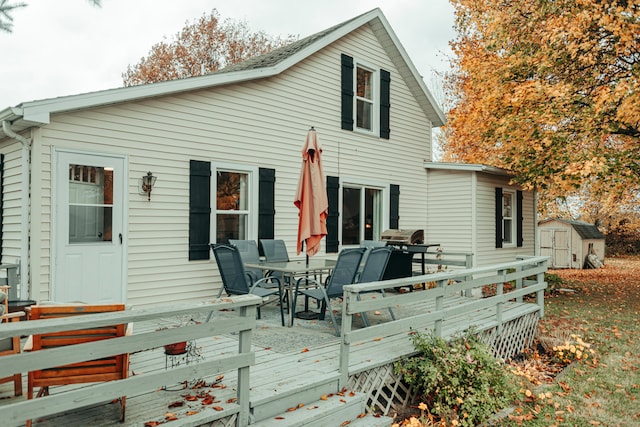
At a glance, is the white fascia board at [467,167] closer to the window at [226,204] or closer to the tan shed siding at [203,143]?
the tan shed siding at [203,143]

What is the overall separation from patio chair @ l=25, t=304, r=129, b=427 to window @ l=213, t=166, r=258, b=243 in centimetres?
465

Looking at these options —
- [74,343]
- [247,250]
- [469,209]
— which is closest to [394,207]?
[469,209]

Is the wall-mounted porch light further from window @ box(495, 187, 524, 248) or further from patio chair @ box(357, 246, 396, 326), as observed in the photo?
window @ box(495, 187, 524, 248)

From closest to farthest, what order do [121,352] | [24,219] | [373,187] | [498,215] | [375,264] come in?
[121,352] → [375,264] → [24,219] → [373,187] → [498,215]

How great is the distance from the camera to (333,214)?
963cm

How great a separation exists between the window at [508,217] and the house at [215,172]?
2.48ft

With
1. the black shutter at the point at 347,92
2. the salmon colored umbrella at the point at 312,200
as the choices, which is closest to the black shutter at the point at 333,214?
the black shutter at the point at 347,92

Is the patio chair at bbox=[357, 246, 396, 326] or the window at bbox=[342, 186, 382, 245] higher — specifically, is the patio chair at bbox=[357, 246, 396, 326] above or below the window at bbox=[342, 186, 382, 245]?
below

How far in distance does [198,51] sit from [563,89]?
18317 mm

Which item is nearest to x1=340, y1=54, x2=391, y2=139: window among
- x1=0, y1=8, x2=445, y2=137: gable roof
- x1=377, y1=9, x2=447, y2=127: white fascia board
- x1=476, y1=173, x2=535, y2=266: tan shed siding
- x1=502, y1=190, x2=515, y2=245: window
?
x1=377, y1=9, x2=447, y2=127: white fascia board

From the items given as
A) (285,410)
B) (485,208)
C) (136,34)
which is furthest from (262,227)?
(136,34)

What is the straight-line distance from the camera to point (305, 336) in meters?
5.42

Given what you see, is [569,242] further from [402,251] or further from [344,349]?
[344,349]

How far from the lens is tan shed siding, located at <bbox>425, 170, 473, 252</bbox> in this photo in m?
11.3
